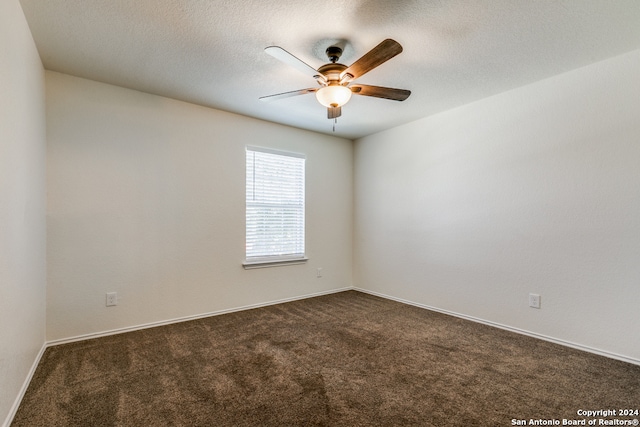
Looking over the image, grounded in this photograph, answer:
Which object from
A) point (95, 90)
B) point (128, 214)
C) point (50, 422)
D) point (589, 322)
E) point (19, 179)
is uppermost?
point (95, 90)

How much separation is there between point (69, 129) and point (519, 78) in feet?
13.2

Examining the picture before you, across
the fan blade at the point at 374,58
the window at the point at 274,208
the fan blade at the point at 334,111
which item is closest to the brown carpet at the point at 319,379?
the window at the point at 274,208

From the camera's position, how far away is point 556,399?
1820 millimetres

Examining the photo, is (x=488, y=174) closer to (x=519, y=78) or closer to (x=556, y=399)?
(x=519, y=78)

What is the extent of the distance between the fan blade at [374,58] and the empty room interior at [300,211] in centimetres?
2

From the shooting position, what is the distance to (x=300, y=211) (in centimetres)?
424

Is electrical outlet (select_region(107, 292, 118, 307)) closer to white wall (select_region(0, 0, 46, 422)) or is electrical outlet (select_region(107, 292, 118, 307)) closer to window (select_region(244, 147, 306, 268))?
white wall (select_region(0, 0, 46, 422))

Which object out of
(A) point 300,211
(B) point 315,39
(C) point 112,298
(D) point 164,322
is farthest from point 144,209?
(B) point 315,39

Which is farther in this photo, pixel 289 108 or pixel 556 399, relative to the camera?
pixel 289 108

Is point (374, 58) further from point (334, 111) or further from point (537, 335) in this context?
point (537, 335)

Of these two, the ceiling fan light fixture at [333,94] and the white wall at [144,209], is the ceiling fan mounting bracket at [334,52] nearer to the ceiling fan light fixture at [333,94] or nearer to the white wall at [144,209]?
the ceiling fan light fixture at [333,94]

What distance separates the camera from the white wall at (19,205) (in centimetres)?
155

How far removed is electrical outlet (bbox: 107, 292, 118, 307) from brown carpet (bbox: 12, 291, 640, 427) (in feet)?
1.00

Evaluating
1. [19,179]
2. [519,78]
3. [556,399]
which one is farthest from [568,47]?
[19,179]
